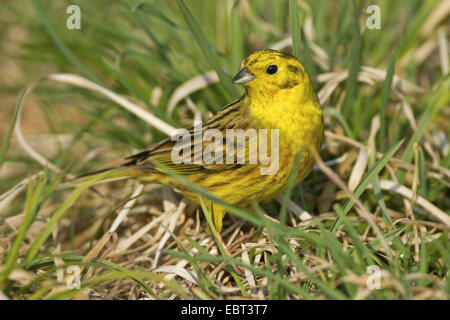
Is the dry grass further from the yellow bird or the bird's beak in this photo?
the bird's beak

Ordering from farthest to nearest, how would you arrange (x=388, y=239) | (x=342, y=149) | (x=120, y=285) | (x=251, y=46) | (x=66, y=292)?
1. (x=251, y=46)
2. (x=342, y=149)
3. (x=120, y=285)
4. (x=388, y=239)
5. (x=66, y=292)

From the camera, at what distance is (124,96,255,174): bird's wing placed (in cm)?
243

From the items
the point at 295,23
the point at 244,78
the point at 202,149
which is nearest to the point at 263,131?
the point at 244,78

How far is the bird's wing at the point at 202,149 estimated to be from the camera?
2.43 meters

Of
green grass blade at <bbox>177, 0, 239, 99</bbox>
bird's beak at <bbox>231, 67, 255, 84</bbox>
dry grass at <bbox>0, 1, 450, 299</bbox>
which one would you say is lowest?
dry grass at <bbox>0, 1, 450, 299</bbox>

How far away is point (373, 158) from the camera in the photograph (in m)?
2.65

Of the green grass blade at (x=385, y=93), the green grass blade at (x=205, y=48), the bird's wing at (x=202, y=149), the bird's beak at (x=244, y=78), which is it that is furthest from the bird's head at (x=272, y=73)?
the green grass blade at (x=385, y=93)

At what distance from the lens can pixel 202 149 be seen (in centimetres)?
253

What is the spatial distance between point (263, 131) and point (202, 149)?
14.9 inches

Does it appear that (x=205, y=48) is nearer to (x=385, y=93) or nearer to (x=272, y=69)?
(x=272, y=69)

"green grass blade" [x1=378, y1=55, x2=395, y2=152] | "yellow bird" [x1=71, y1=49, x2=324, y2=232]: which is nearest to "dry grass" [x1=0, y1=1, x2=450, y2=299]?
"green grass blade" [x1=378, y1=55, x2=395, y2=152]
